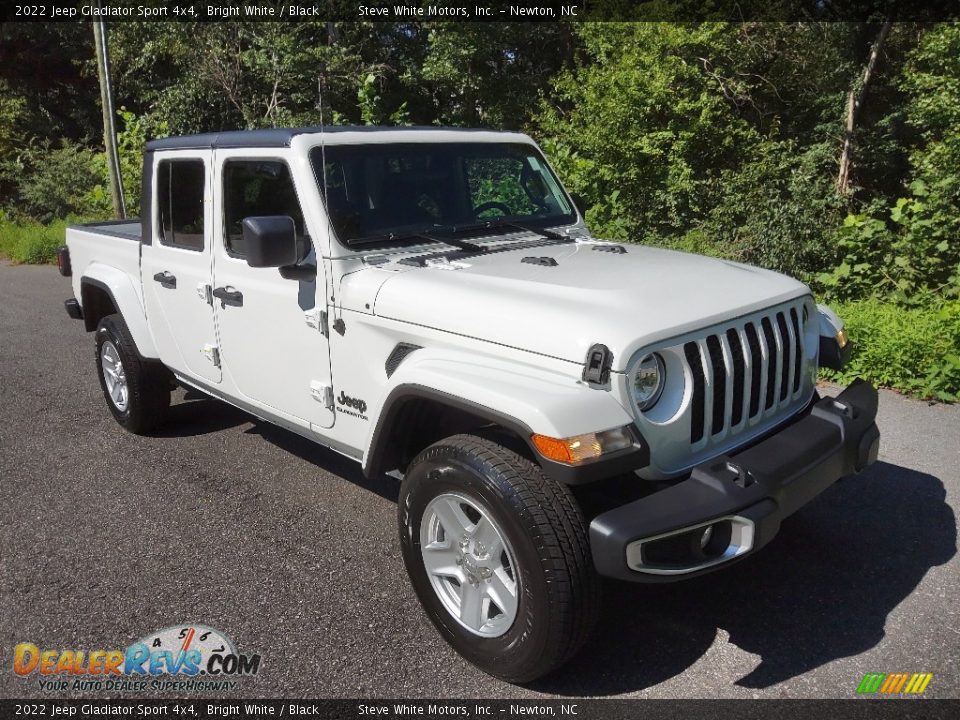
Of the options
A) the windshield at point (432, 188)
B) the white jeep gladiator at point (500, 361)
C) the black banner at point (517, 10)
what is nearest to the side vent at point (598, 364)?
the white jeep gladiator at point (500, 361)

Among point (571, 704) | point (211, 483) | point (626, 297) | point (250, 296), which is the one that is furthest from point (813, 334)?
point (211, 483)

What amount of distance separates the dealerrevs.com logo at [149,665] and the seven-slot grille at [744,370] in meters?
1.96

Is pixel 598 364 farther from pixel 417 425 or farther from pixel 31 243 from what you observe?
pixel 31 243

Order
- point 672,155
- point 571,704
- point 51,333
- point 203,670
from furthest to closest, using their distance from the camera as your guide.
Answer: point 672,155, point 51,333, point 203,670, point 571,704

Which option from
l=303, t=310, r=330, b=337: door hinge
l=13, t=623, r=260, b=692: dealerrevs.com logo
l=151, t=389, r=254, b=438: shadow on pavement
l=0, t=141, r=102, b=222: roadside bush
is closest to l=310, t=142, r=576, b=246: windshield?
l=303, t=310, r=330, b=337: door hinge

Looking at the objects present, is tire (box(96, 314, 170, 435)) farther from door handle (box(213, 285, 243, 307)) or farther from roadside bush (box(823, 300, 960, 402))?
roadside bush (box(823, 300, 960, 402))

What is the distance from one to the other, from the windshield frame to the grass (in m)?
12.5

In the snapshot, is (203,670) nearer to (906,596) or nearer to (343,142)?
(343,142)

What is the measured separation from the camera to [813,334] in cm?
364

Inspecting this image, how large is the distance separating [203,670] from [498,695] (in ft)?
3.73

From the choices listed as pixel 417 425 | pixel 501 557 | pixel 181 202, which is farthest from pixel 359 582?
pixel 181 202

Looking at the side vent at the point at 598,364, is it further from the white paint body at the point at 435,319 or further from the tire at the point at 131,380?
the tire at the point at 131,380

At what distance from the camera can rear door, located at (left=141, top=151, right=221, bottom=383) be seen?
4.35m

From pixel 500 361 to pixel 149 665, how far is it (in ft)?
5.90
